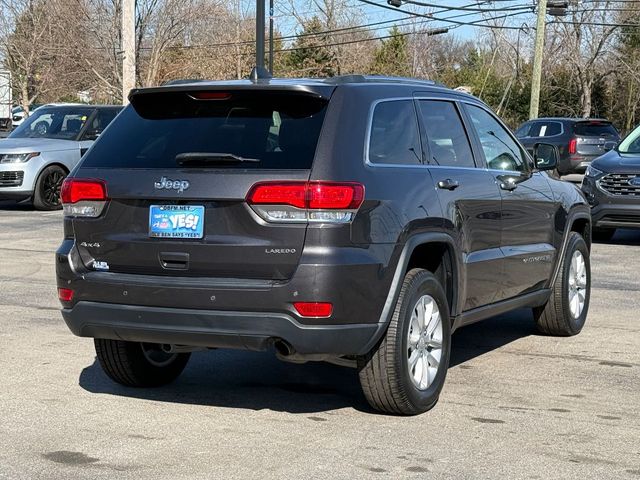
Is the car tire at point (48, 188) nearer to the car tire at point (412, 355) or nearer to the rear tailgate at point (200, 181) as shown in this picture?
the rear tailgate at point (200, 181)

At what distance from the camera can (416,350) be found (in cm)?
590

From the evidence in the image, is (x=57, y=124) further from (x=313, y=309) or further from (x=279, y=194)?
(x=313, y=309)

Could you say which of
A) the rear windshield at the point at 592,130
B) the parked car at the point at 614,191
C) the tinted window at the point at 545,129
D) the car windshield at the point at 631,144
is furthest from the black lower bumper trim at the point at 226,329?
the tinted window at the point at 545,129

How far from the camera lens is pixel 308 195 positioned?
5.24 m

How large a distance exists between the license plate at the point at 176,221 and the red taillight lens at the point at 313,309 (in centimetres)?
63

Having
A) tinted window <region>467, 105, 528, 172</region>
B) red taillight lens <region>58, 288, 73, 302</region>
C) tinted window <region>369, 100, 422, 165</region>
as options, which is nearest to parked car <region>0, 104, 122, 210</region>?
tinted window <region>467, 105, 528, 172</region>

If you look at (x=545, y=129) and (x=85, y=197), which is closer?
(x=85, y=197)

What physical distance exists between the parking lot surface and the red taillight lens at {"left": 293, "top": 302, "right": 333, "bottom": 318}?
2.11 feet

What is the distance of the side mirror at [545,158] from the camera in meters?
8.00

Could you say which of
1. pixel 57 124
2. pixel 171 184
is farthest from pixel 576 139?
pixel 171 184

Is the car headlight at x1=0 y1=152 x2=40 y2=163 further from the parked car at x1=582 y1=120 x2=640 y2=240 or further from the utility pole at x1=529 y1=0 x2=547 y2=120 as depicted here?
the utility pole at x1=529 y1=0 x2=547 y2=120

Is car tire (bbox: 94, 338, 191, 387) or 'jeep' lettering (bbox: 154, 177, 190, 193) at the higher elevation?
'jeep' lettering (bbox: 154, 177, 190, 193)

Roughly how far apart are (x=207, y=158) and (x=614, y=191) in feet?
31.1

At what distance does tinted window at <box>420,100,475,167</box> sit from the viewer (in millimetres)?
6383
